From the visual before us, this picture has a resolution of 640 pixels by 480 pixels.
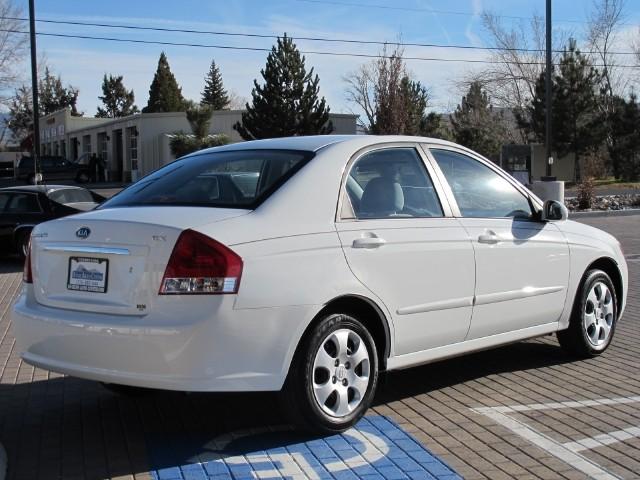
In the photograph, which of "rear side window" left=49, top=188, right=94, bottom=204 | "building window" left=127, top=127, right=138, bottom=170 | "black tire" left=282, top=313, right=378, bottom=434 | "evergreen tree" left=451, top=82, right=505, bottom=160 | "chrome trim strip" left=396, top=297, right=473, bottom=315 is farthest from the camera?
"evergreen tree" left=451, top=82, right=505, bottom=160

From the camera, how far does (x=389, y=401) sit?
5258mm

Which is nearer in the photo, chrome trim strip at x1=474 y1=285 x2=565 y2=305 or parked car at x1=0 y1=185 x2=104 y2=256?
chrome trim strip at x1=474 y1=285 x2=565 y2=305

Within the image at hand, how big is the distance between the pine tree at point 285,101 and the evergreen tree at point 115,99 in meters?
67.6

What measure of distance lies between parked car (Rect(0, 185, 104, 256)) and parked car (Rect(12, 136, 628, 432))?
8.65 meters

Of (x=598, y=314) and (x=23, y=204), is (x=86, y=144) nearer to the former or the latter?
Result: (x=23, y=204)

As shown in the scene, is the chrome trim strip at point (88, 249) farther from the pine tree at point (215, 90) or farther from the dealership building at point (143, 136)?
the pine tree at point (215, 90)

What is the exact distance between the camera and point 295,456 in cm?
416

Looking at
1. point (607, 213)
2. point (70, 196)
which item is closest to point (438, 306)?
point (70, 196)

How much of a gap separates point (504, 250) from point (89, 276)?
282 cm

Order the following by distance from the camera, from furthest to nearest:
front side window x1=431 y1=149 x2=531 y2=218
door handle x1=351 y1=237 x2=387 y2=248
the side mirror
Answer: the side mirror < front side window x1=431 y1=149 x2=531 y2=218 < door handle x1=351 y1=237 x2=387 y2=248

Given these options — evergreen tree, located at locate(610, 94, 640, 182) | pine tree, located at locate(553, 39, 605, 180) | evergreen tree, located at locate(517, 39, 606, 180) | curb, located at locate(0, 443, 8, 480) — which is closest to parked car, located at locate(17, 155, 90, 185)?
evergreen tree, located at locate(517, 39, 606, 180)

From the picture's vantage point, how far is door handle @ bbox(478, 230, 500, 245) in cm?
528

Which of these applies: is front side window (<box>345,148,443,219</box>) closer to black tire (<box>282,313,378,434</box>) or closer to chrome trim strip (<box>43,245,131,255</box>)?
black tire (<box>282,313,378,434</box>)

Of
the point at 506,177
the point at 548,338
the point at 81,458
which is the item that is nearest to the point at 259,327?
the point at 81,458
